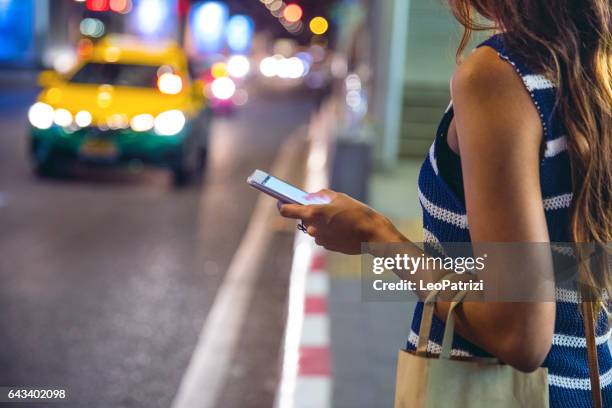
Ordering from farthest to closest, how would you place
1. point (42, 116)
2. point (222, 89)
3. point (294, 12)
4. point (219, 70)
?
point (294, 12)
point (219, 70)
point (222, 89)
point (42, 116)

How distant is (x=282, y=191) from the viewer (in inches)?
71.9

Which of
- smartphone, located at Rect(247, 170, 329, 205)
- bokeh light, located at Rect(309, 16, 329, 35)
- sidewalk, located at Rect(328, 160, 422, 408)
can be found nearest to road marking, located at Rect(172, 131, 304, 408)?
sidewalk, located at Rect(328, 160, 422, 408)

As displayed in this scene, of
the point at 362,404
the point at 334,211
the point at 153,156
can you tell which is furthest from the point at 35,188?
the point at 334,211

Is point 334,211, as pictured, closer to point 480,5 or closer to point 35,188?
point 480,5

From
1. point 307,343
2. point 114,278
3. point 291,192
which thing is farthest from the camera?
point 114,278

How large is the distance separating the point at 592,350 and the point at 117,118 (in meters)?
11.7

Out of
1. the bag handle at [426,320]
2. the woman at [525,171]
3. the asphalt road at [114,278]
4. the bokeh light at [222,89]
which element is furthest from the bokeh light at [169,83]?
the bokeh light at [222,89]

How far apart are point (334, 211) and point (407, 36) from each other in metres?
15.2

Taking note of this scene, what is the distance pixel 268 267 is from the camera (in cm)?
848

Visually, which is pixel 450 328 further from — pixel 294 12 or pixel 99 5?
pixel 294 12

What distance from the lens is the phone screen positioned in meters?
1.77

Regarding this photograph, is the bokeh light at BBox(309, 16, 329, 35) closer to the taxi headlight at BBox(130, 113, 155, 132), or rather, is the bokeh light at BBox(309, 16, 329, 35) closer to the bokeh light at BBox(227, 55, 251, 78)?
the bokeh light at BBox(227, 55, 251, 78)

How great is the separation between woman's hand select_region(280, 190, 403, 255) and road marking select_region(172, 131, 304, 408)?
3318 mm

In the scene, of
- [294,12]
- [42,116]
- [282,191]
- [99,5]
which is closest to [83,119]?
[42,116]
